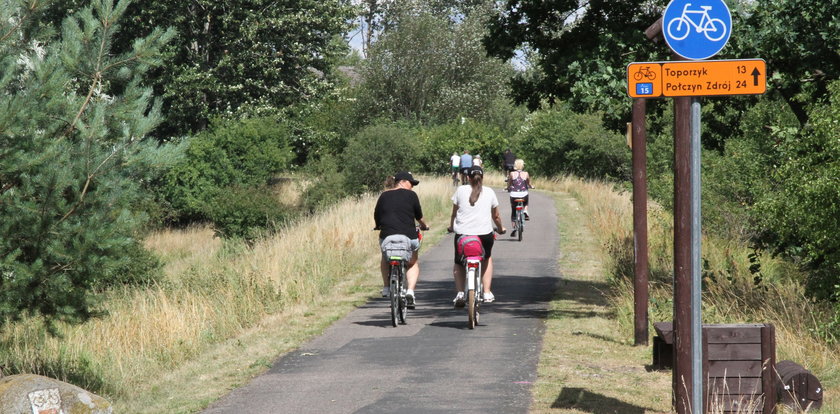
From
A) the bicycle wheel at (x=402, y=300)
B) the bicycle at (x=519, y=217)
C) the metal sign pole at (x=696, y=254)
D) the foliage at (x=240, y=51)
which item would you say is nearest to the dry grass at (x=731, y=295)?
the bicycle at (x=519, y=217)

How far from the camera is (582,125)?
47.5 metres

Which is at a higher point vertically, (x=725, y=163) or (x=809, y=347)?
(x=725, y=163)

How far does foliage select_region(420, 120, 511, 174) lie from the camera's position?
174ft

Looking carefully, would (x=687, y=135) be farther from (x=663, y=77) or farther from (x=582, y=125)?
(x=582, y=125)

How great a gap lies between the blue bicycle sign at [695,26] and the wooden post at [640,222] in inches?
168

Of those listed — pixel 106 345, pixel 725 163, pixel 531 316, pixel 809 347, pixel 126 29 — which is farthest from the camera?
pixel 126 29

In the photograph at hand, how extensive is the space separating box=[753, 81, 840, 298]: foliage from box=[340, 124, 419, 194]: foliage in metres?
27.0

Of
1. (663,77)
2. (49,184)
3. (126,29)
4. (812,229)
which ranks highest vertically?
(126,29)

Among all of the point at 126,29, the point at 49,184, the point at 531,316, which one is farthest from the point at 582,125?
the point at 49,184

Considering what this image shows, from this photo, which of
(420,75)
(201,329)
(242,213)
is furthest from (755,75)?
(420,75)

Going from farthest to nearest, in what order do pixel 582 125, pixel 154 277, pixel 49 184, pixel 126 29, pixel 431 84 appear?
pixel 431 84, pixel 582 125, pixel 126 29, pixel 154 277, pixel 49 184

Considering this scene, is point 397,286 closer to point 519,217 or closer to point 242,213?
point 519,217

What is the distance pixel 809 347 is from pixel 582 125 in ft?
124

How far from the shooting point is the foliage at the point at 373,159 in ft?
125
